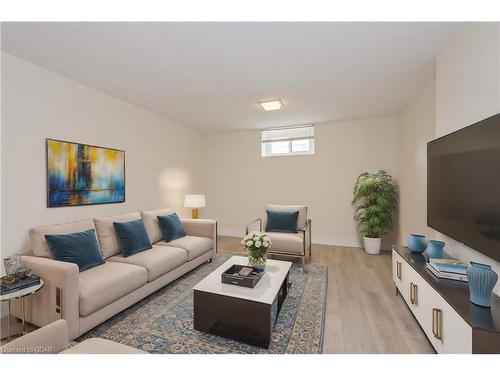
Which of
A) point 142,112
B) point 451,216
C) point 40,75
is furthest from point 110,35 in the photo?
point 451,216

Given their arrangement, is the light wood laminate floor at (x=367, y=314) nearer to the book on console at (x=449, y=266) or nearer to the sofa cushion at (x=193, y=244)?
the book on console at (x=449, y=266)

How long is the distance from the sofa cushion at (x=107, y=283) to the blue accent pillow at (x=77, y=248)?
0.28 ft

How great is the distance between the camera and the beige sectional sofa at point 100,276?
5.73 feet

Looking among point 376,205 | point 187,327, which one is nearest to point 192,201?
point 187,327

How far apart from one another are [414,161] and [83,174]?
14.8ft

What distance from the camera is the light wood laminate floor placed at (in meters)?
1.76

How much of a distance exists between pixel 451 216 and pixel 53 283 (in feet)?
10.9

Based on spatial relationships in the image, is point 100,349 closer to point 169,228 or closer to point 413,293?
point 169,228

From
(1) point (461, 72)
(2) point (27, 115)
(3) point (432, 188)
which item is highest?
(1) point (461, 72)

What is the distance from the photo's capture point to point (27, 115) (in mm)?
2260

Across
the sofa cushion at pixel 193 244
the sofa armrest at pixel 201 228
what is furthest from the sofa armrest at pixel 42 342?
the sofa armrest at pixel 201 228

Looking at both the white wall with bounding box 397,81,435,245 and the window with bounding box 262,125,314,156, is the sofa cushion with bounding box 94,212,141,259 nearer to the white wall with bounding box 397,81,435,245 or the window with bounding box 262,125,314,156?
the window with bounding box 262,125,314,156
